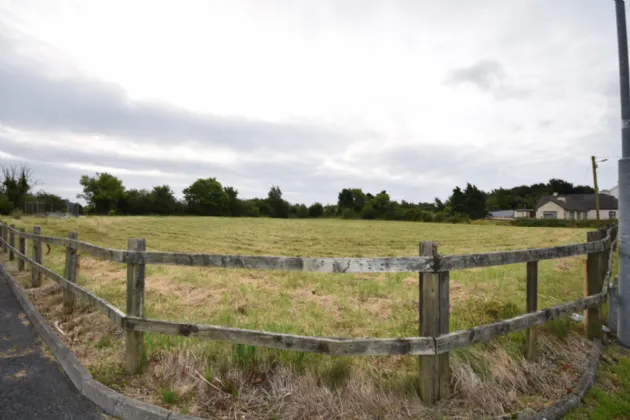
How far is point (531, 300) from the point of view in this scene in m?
4.09

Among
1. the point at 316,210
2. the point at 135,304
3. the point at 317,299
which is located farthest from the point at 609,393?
the point at 316,210

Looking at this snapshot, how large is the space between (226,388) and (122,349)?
1825mm

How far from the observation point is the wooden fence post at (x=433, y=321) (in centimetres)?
318

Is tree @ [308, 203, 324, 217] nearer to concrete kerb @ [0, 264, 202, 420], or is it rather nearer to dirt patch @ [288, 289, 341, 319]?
dirt patch @ [288, 289, 341, 319]

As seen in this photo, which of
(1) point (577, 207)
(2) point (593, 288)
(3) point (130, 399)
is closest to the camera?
(3) point (130, 399)

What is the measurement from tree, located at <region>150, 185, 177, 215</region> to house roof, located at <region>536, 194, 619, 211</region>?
83.9 metres

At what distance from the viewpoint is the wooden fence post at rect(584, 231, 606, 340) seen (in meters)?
4.98

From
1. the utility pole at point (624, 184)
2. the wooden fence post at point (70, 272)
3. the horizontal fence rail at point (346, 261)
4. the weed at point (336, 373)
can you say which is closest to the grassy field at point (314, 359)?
the weed at point (336, 373)

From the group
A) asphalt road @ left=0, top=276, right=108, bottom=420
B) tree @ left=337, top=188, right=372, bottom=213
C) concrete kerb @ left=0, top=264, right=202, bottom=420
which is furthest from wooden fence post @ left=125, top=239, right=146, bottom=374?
tree @ left=337, top=188, right=372, bottom=213

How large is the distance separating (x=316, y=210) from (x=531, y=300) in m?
91.9

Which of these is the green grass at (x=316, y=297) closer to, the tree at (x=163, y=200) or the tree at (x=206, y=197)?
the tree at (x=163, y=200)

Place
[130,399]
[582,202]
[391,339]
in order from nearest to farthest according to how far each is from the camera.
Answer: [391,339] < [130,399] < [582,202]

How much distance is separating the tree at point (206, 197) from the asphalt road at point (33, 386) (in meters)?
88.6

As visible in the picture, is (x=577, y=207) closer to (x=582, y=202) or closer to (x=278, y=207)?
(x=582, y=202)
